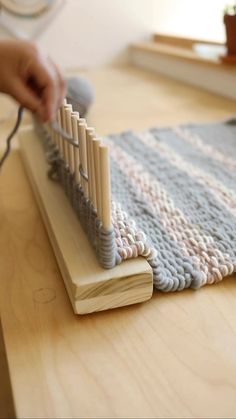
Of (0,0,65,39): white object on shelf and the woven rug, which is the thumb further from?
(0,0,65,39): white object on shelf

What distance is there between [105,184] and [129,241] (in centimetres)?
6

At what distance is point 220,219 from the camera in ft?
1.50

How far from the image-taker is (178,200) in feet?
1.65

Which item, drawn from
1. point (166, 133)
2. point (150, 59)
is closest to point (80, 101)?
point (166, 133)

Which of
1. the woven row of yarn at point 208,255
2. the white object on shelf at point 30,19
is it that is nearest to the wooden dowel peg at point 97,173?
the woven row of yarn at point 208,255

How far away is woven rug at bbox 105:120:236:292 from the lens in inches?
15.1

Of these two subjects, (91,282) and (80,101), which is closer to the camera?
(91,282)

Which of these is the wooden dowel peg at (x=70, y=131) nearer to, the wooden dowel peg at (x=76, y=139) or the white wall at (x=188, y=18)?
the wooden dowel peg at (x=76, y=139)

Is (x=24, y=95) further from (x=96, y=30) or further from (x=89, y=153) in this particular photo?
(x=96, y=30)

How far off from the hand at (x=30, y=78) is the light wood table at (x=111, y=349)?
15cm

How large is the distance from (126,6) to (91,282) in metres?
1.58

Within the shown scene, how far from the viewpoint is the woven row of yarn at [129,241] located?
368mm

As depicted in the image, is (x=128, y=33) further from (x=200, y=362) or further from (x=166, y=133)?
(x=200, y=362)

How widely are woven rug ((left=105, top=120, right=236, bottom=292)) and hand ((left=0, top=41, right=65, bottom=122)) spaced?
0.13 metres
